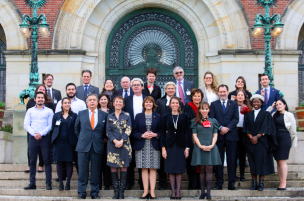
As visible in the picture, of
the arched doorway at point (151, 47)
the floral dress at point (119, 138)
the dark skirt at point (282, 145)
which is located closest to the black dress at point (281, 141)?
the dark skirt at point (282, 145)

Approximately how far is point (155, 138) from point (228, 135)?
1.52m

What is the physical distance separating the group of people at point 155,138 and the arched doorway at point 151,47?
593 centimetres

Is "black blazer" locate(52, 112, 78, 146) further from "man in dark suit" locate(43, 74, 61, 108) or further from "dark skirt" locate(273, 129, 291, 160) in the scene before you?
"dark skirt" locate(273, 129, 291, 160)

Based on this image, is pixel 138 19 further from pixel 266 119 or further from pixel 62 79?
pixel 266 119

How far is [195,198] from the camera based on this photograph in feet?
25.5

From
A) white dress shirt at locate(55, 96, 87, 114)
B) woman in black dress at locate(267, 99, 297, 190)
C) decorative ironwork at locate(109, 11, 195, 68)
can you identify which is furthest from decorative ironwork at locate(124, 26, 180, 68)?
woman in black dress at locate(267, 99, 297, 190)

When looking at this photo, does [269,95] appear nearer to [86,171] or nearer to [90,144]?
[90,144]

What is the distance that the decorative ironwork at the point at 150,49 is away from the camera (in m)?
14.8

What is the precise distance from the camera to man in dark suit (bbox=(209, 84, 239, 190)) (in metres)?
8.10

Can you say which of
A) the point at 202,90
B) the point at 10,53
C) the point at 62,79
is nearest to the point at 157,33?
the point at 62,79

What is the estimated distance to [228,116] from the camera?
8328 millimetres

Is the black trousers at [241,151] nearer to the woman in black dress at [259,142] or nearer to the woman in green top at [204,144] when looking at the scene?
the woman in black dress at [259,142]

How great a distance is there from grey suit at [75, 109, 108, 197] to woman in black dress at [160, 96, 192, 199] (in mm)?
1221

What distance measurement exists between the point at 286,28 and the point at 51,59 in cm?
816
